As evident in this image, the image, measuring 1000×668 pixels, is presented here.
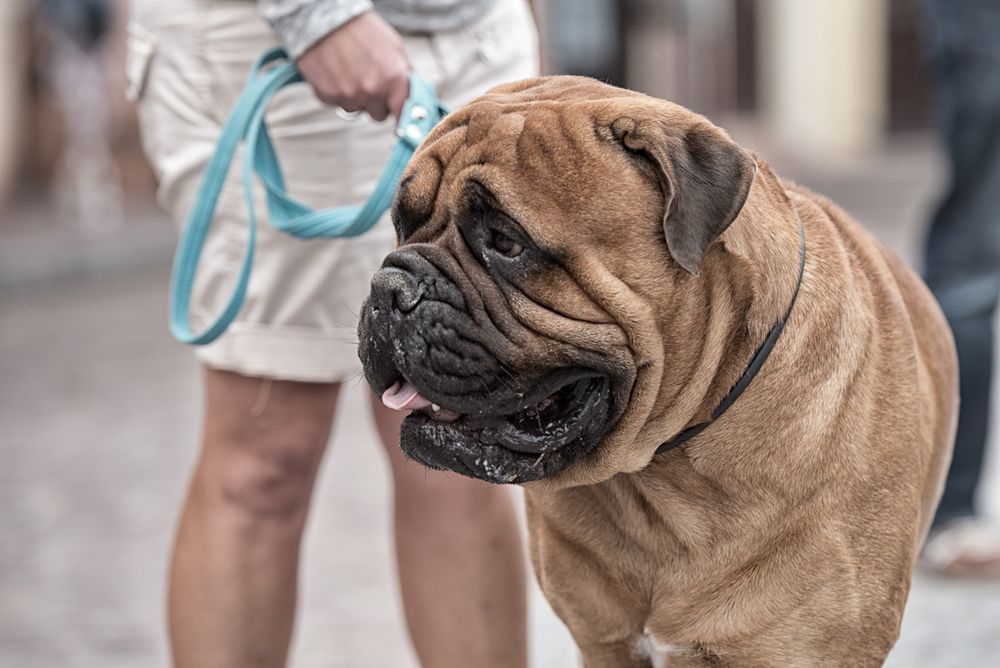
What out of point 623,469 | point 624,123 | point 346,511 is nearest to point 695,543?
point 623,469

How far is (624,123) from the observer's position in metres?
2.34

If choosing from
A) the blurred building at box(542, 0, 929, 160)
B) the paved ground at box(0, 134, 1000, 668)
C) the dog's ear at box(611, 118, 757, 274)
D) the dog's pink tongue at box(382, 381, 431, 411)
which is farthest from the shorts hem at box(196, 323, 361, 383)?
the blurred building at box(542, 0, 929, 160)

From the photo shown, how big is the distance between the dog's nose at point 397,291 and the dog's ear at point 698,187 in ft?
1.24

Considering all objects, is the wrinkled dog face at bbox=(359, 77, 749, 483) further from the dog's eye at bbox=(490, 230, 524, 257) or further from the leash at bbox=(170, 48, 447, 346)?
the leash at bbox=(170, 48, 447, 346)

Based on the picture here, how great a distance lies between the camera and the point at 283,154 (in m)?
2.92

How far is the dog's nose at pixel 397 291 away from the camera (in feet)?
7.75

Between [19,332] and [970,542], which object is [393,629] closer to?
[970,542]

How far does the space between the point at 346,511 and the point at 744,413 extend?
3.14m

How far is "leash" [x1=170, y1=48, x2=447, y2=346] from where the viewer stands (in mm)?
2744

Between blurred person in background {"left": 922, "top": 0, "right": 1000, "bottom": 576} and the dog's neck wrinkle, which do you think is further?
blurred person in background {"left": 922, "top": 0, "right": 1000, "bottom": 576}

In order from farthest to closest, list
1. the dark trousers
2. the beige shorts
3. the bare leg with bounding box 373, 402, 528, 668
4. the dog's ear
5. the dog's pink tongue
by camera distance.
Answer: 1. the dark trousers
2. the bare leg with bounding box 373, 402, 528, 668
3. the beige shorts
4. the dog's pink tongue
5. the dog's ear

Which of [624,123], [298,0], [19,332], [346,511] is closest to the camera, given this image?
[624,123]

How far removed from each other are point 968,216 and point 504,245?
2.54m

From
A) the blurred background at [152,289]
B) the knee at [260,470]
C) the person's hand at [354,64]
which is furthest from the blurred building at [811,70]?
the person's hand at [354,64]
